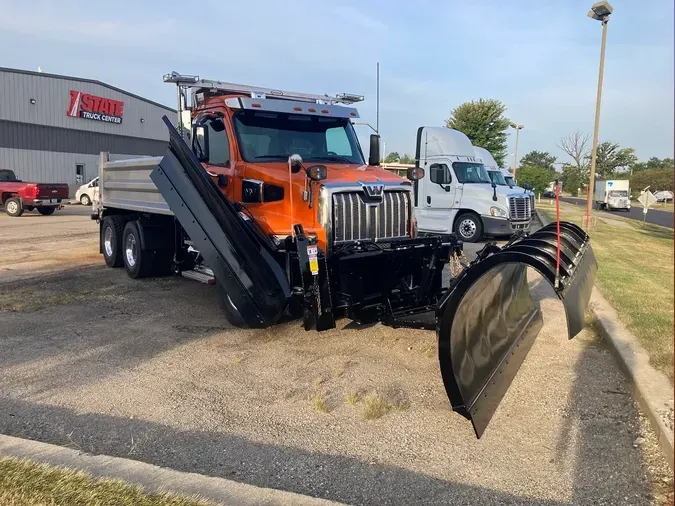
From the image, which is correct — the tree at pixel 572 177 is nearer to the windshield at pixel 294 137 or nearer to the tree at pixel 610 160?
the tree at pixel 610 160

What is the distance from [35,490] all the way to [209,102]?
5.38 meters

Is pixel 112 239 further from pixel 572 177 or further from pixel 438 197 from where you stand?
pixel 572 177

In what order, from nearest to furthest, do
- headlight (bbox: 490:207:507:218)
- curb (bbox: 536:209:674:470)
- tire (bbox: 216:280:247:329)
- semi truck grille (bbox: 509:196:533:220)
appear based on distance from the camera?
curb (bbox: 536:209:674:470) < tire (bbox: 216:280:247:329) < headlight (bbox: 490:207:507:218) < semi truck grille (bbox: 509:196:533:220)

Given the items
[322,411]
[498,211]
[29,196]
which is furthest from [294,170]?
[29,196]

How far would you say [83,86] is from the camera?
118ft

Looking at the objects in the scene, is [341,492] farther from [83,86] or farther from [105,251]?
[83,86]

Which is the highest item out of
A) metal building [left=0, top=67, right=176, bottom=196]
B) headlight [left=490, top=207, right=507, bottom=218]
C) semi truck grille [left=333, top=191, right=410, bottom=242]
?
metal building [left=0, top=67, right=176, bottom=196]

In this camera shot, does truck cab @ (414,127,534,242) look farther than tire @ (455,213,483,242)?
No

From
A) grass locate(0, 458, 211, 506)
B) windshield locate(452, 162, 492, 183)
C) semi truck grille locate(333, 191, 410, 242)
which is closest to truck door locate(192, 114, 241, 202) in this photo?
semi truck grille locate(333, 191, 410, 242)

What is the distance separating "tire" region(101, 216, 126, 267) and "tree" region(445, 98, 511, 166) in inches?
1613

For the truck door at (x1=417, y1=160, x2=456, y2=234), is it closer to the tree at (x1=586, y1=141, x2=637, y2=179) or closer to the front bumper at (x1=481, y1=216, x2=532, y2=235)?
the front bumper at (x1=481, y1=216, x2=532, y2=235)

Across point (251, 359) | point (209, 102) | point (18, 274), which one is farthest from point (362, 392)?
point (18, 274)

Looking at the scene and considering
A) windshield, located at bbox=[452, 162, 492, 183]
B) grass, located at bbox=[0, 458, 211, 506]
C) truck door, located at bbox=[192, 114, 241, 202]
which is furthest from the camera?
windshield, located at bbox=[452, 162, 492, 183]

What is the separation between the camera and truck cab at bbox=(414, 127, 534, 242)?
16.4 metres
